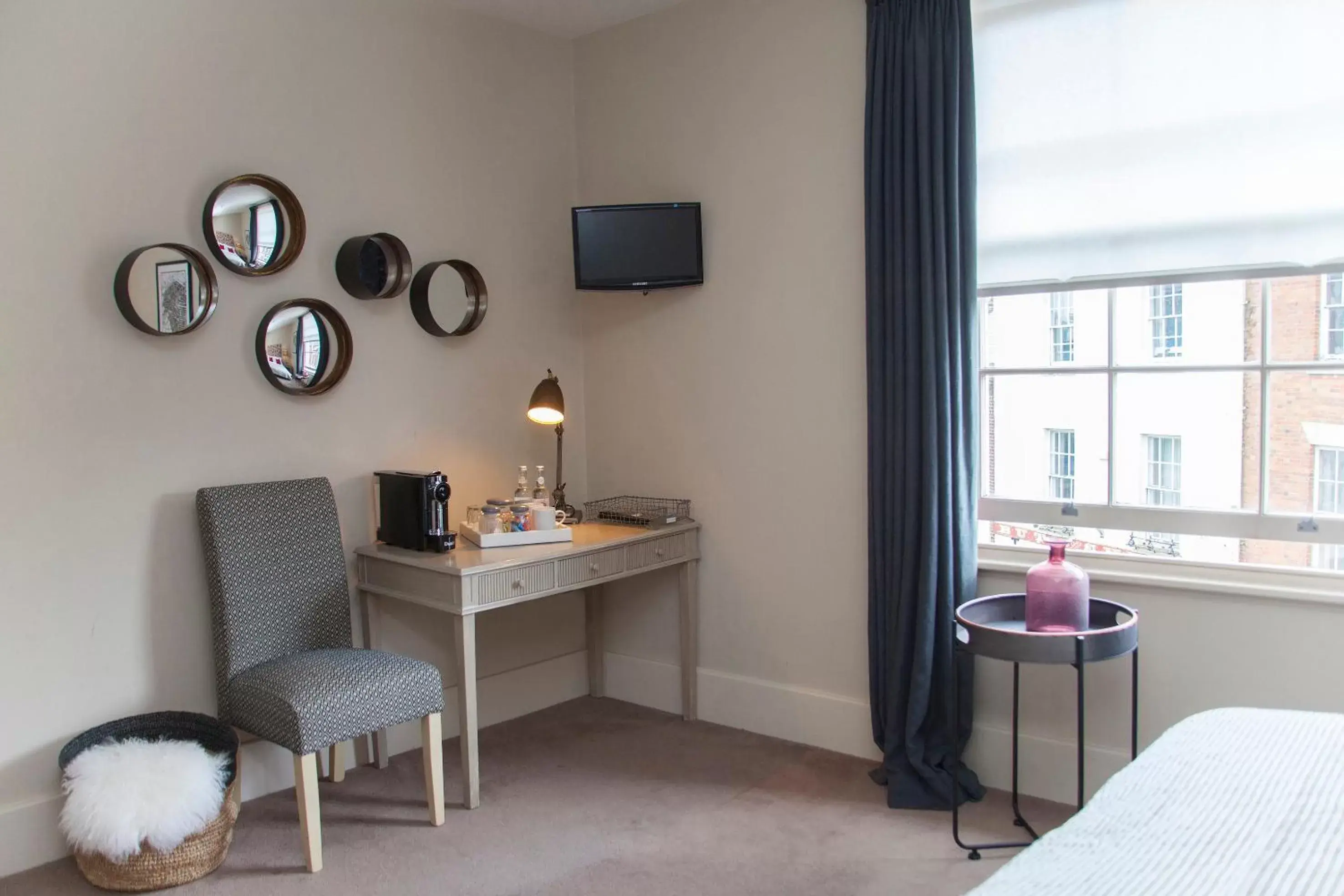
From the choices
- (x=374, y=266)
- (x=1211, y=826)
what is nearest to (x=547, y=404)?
(x=374, y=266)

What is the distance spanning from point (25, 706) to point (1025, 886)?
8.63 ft

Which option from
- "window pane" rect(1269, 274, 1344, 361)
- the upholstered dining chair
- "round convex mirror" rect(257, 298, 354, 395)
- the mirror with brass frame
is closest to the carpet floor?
the upholstered dining chair

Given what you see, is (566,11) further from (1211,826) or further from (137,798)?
(1211,826)

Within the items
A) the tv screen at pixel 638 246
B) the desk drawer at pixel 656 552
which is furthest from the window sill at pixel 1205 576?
the tv screen at pixel 638 246

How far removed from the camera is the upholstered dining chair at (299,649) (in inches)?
107

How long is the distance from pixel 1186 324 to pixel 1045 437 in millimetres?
507

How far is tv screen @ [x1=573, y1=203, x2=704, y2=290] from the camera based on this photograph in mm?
3711

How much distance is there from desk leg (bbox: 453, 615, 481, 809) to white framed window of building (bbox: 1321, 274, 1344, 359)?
7.96ft

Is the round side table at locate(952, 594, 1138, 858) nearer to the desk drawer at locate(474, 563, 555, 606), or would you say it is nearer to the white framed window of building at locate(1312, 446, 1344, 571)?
the white framed window of building at locate(1312, 446, 1344, 571)

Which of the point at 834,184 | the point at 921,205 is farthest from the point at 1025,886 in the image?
the point at 834,184

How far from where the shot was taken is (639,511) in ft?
12.8

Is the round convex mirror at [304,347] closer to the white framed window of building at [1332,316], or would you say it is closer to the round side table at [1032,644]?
the round side table at [1032,644]

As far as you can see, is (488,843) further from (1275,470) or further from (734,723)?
(1275,470)

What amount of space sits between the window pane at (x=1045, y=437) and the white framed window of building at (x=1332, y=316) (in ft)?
1.81
